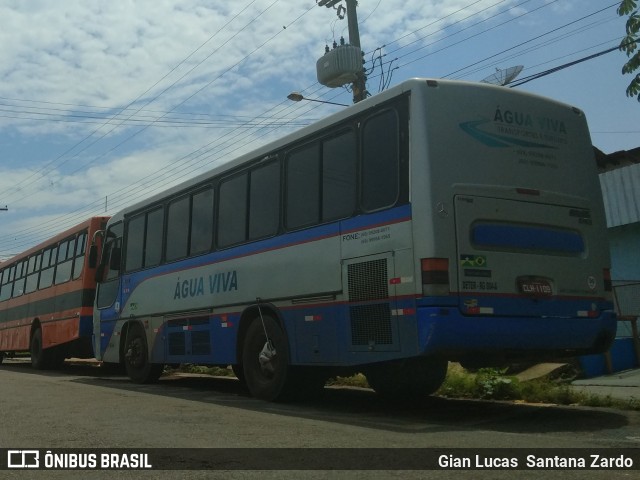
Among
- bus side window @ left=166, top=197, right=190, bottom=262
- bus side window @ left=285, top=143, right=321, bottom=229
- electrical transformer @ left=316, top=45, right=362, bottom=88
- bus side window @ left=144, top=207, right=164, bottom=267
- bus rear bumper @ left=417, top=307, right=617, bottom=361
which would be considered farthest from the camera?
electrical transformer @ left=316, top=45, right=362, bottom=88

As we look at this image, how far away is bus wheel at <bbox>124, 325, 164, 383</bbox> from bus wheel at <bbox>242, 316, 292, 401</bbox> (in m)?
3.47

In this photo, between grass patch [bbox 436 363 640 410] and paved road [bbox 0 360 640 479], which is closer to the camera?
paved road [bbox 0 360 640 479]

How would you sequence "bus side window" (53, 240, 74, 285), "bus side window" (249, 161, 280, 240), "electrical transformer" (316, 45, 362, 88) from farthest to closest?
"electrical transformer" (316, 45, 362, 88), "bus side window" (53, 240, 74, 285), "bus side window" (249, 161, 280, 240)

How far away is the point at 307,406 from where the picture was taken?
9375mm

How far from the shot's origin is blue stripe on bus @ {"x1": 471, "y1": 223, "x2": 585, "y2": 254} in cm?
747

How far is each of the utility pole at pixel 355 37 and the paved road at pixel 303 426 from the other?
10.4 m

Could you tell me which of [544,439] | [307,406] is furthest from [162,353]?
[544,439]

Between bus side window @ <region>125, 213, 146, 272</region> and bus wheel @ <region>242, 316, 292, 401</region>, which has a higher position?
bus side window @ <region>125, 213, 146, 272</region>

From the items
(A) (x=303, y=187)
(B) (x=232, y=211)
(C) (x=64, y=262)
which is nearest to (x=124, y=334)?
(B) (x=232, y=211)

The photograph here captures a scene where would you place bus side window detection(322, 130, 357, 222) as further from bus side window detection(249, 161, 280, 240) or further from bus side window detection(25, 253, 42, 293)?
bus side window detection(25, 253, 42, 293)

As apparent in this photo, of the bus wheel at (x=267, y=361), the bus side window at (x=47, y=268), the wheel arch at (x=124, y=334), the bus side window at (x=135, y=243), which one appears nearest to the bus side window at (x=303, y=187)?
the bus wheel at (x=267, y=361)

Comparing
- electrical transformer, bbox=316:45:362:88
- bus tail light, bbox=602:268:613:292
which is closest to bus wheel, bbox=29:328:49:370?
electrical transformer, bbox=316:45:362:88

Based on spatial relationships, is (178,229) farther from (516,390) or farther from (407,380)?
(516,390)

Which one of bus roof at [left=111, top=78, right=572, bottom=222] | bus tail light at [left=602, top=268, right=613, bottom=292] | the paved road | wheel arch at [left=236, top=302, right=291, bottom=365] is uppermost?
bus roof at [left=111, top=78, right=572, bottom=222]
